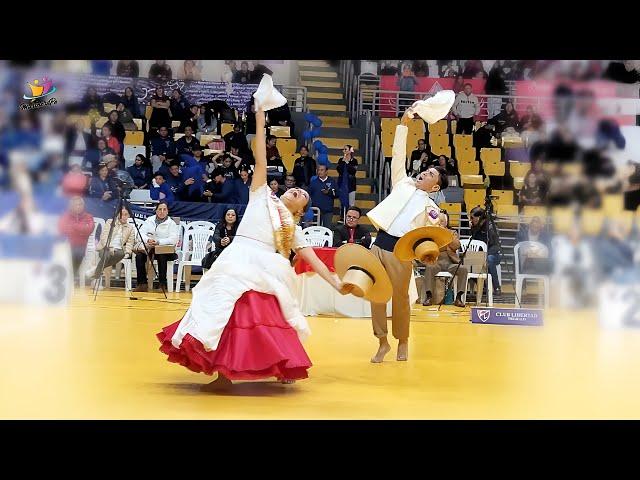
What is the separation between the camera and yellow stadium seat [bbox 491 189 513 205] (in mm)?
15336

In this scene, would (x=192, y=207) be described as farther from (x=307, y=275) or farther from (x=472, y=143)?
(x=472, y=143)

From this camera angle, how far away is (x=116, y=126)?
14.8 metres

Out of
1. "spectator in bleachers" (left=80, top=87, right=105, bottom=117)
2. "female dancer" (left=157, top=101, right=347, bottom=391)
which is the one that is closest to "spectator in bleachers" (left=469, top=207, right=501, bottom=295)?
"spectator in bleachers" (left=80, top=87, right=105, bottom=117)

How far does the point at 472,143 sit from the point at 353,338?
8.70 metres

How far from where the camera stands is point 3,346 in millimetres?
6828

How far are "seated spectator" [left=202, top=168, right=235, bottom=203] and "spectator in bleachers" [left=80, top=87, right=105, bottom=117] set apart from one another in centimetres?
283

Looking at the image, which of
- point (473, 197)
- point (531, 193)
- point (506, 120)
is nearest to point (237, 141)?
point (473, 197)

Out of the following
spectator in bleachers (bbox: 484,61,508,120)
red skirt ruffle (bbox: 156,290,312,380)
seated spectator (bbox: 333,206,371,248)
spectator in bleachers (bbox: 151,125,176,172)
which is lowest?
red skirt ruffle (bbox: 156,290,312,380)

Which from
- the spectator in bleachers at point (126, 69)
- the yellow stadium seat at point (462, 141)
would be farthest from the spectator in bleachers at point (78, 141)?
the yellow stadium seat at point (462, 141)

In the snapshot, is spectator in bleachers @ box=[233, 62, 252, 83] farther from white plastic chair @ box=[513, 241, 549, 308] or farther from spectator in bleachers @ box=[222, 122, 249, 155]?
white plastic chair @ box=[513, 241, 549, 308]

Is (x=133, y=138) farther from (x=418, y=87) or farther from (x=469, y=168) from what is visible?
(x=469, y=168)

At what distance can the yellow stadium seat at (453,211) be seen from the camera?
14.4 metres

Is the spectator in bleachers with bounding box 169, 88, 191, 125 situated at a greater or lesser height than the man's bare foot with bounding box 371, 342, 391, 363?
greater

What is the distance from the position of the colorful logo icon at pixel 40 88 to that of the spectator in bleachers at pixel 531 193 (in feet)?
24.0
